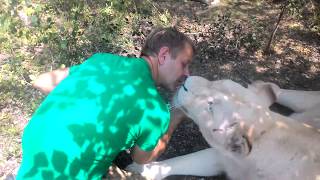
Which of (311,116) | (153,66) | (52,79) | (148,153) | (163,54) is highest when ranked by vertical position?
(163,54)

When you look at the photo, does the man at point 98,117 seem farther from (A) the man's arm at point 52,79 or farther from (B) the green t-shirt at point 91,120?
(A) the man's arm at point 52,79

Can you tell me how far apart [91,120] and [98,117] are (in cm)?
5

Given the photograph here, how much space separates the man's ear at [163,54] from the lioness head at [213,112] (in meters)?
0.76

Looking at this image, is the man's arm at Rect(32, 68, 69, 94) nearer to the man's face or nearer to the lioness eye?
the man's face

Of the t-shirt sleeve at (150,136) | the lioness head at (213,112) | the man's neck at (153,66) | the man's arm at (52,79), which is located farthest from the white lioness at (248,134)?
the man's arm at (52,79)

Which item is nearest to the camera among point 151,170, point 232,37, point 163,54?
point 163,54

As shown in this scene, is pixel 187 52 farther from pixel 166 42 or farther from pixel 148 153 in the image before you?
pixel 148 153

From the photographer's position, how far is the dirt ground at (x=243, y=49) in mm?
6027

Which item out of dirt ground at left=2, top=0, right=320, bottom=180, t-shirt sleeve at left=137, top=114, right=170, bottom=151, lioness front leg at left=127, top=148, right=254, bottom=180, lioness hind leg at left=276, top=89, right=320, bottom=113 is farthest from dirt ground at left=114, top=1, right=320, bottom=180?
t-shirt sleeve at left=137, top=114, right=170, bottom=151

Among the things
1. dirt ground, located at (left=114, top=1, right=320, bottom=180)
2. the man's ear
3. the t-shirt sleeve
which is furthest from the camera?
dirt ground, located at (left=114, top=1, right=320, bottom=180)

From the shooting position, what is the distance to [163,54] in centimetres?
382

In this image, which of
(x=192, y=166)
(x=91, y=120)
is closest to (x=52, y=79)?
(x=91, y=120)

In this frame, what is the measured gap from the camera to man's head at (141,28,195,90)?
383 cm

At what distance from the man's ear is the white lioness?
2.51ft
